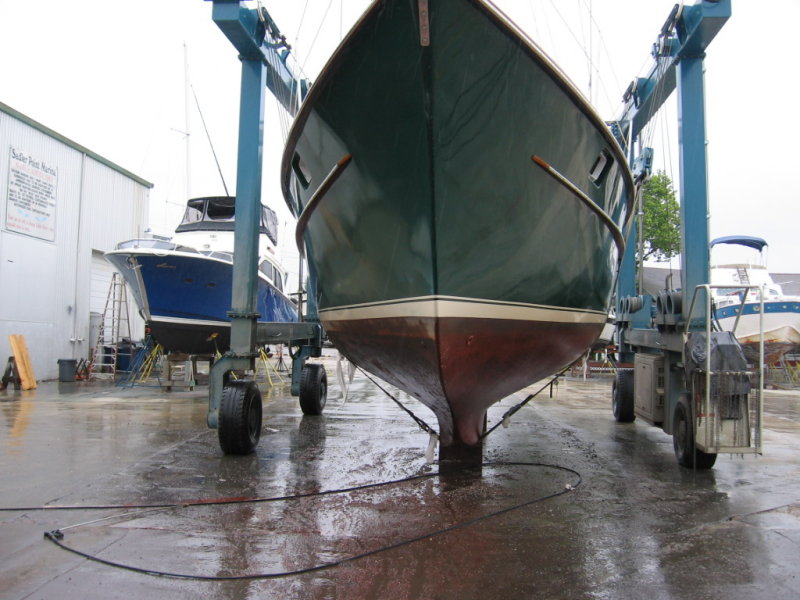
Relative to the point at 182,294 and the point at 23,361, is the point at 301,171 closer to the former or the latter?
the point at 182,294

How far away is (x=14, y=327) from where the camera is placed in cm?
1268

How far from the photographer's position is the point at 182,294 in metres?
10.2

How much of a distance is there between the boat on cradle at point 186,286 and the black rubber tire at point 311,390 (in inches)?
Answer: 98.2

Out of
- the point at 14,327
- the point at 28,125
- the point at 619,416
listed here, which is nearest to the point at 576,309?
the point at 619,416

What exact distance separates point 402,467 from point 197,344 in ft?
22.8

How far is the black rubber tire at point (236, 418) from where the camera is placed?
4.93m

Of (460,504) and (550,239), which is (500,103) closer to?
(550,239)

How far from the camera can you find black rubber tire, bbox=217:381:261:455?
4.93 metres

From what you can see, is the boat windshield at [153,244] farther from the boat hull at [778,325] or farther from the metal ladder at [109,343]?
the boat hull at [778,325]

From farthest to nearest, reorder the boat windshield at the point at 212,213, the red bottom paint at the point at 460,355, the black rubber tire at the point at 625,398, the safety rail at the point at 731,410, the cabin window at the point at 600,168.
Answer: the boat windshield at the point at 212,213, the black rubber tire at the point at 625,398, the safety rail at the point at 731,410, the cabin window at the point at 600,168, the red bottom paint at the point at 460,355

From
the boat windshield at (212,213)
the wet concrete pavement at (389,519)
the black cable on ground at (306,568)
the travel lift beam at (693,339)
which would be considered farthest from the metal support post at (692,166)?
the boat windshield at (212,213)

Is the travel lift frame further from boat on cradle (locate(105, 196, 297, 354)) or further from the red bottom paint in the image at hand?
boat on cradle (locate(105, 196, 297, 354))

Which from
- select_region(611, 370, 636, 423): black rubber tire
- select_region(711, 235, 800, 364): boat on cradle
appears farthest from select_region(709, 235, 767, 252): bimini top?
select_region(611, 370, 636, 423): black rubber tire

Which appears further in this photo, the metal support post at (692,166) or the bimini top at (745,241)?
the bimini top at (745,241)
